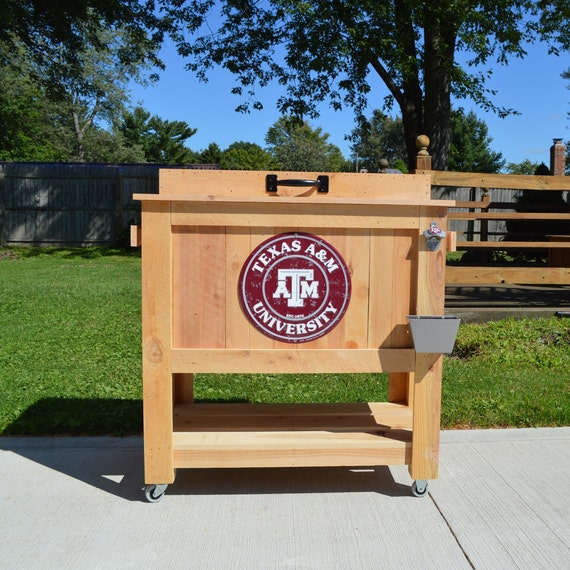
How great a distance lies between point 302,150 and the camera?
220 feet

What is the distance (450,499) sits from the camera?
132 inches

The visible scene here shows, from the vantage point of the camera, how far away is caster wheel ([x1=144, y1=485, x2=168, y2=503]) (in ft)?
10.8

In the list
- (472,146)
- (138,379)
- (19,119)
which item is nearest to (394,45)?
(138,379)

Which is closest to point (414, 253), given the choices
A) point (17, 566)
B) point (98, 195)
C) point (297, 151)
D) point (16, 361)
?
point (17, 566)

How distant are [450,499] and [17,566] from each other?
6.61ft

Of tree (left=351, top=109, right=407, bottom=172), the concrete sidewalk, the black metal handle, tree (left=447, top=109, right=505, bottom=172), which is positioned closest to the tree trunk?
the concrete sidewalk

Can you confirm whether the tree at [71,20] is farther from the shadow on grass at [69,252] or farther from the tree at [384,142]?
the tree at [384,142]

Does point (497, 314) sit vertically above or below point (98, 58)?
below

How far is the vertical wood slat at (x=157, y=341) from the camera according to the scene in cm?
318

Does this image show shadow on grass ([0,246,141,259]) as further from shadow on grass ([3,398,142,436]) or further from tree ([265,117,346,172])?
tree ([265,117,346,172])

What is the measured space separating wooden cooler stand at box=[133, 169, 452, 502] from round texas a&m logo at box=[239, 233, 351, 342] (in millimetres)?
44

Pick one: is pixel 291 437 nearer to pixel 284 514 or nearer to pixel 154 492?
pixel 284 514

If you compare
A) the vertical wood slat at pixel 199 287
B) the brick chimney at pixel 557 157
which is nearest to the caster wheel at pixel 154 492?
the vertical wood slat at pixel 199 287

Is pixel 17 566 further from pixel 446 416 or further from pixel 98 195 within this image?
pixel 98 195
